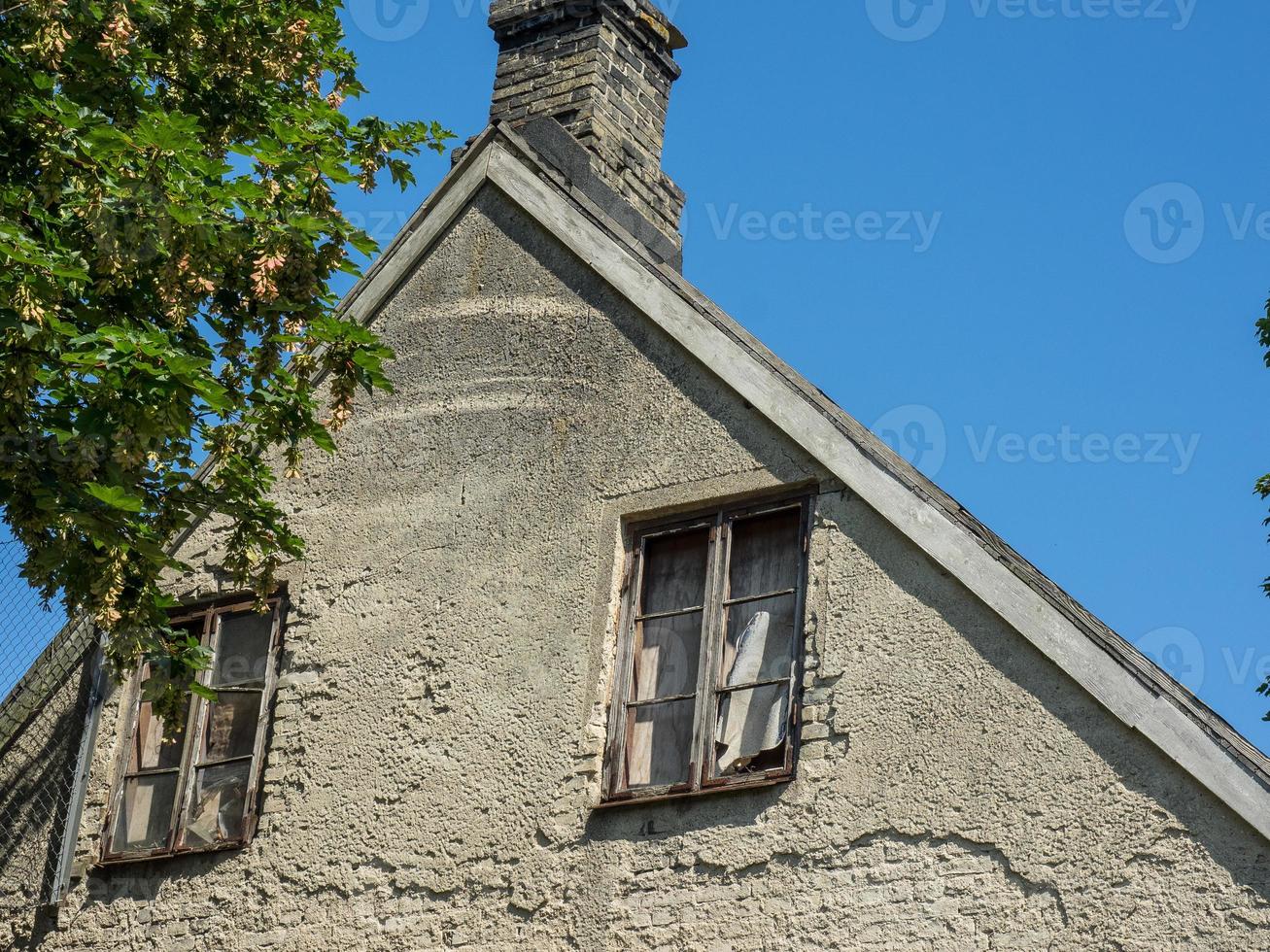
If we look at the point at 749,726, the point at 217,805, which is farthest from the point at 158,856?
the point at 749,726

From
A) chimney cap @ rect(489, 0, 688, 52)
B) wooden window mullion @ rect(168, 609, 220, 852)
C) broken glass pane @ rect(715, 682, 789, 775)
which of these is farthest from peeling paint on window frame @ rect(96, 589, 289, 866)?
chimney cap @ rect(489, 0, 688, 52)

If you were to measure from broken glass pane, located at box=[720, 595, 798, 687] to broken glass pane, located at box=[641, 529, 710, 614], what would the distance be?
0.26 m

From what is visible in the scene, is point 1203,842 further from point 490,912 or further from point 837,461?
point 490,912

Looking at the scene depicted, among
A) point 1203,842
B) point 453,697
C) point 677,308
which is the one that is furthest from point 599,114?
point 1203,842

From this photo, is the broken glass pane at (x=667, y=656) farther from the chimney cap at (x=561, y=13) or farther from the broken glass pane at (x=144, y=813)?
the chimney cap at (x=561, y=13)

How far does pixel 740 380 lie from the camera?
30.6ft

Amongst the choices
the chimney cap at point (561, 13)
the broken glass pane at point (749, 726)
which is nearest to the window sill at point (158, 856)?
the broken glass pane at point (749, 726)

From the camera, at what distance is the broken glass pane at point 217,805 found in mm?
9844

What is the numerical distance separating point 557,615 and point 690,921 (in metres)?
1.77

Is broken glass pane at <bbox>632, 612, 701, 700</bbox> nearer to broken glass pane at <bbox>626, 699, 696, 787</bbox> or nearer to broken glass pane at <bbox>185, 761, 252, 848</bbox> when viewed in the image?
broken glass pane at <bbox>626, 699, 696, 787</bbox>

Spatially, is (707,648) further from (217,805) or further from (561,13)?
(561,13)

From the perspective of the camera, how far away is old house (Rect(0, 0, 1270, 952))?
7828 millimetres

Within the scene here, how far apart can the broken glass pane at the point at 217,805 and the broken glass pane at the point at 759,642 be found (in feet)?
9.05

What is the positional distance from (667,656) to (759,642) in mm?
500
